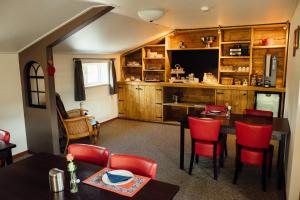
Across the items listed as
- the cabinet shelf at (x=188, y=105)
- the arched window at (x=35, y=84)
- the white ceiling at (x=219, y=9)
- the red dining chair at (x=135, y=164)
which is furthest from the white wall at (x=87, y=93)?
the red dining chair at (x=135, y=164)

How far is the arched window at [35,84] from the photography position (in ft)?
13.7

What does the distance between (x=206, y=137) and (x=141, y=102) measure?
3.33 m

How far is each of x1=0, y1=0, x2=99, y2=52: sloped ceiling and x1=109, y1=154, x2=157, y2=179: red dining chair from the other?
2.05 metres

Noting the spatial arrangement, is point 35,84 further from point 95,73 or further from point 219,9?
point 219,9

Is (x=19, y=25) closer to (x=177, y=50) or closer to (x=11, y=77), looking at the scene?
(x=11, y=77)

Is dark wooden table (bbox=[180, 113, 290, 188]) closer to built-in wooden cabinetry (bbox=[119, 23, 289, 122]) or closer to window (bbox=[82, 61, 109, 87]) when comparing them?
built-in wooden cabinetry (bbox=[119, 23, 289, 122])

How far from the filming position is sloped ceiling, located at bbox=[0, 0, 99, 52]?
2.80 m

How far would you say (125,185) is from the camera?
5.75 ft

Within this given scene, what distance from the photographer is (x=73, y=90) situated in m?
5.33

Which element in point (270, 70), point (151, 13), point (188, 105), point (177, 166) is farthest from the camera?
point (188, 105)

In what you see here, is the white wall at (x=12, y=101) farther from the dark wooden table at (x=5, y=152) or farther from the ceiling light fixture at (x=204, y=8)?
the ceiling light fixture at (x=204, y=8)

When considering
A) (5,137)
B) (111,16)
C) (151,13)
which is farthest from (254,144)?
(5,137)

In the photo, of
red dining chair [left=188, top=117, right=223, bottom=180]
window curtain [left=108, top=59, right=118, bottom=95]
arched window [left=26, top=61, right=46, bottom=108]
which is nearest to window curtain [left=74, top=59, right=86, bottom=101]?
arched window [left=26, top=61, right=46, bottom=108]

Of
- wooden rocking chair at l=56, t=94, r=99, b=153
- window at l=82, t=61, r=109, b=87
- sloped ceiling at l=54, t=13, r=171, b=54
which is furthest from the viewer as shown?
window at l=82, t=61, r=109, b=87
